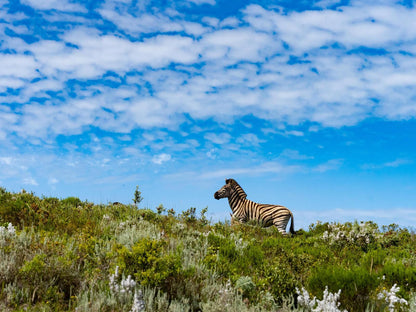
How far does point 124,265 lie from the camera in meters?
6.31

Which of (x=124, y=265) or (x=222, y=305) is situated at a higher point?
(x=124, y=265)

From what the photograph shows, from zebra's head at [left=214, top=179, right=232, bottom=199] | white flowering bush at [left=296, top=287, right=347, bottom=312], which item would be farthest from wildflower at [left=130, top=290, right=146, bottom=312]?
zebra's head at [left=214, top=179, right=232, bottom=199]

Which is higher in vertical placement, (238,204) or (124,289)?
(238,204)

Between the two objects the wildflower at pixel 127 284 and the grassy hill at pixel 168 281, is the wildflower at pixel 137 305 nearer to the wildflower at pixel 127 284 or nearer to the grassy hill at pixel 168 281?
the grassy hill at pixel 168 281

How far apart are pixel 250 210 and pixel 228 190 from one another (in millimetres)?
1637

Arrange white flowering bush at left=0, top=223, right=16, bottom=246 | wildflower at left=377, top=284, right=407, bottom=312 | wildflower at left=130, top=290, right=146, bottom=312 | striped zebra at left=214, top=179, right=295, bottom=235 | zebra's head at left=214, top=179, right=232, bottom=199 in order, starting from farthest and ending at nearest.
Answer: zebra's head at left=214, top=179, right=232, bottom=199, striped zebra at left=214, top=179, right=295, bottom=235, white flowering bush at left=0, top=223, right=16, bottom=246, wildflower at left=377, top=284, right=407, bottom=312, wildflower at left=130, top=290, right=146, bottom=312

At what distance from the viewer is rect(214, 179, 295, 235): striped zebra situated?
60.5 feet

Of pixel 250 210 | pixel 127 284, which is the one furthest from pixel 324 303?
pixel 250 210

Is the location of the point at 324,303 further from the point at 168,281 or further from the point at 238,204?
the point at 238,204

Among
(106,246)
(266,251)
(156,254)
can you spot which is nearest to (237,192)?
(266,251)

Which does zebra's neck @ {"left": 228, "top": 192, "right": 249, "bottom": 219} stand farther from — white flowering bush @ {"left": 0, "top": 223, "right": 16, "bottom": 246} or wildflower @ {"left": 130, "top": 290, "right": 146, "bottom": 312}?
wildflower @ {"left": 130, "top": 290, "right": 146, "bottom": 312}

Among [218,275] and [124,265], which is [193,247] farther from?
[124,265]

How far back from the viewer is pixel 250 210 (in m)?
20.0

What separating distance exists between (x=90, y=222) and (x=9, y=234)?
9.69 ft
